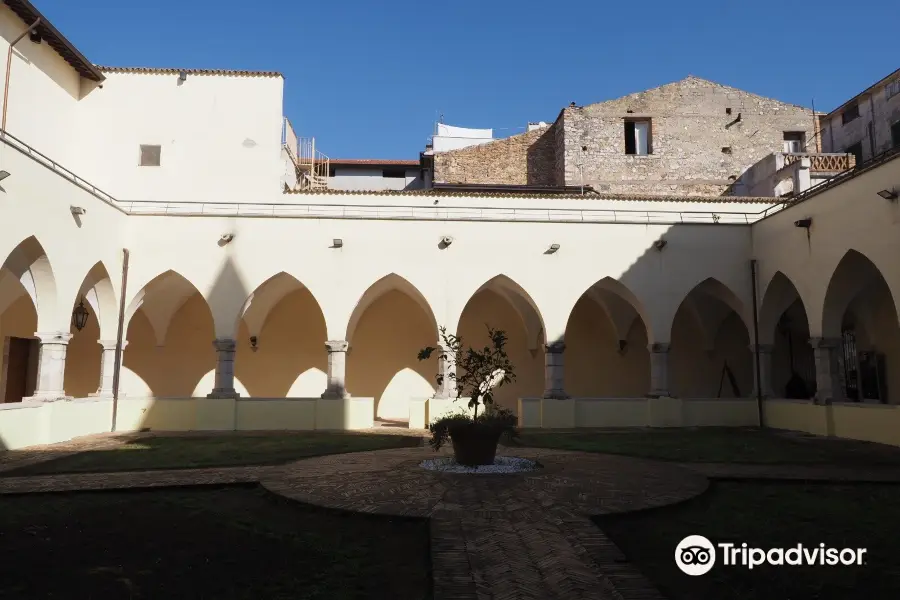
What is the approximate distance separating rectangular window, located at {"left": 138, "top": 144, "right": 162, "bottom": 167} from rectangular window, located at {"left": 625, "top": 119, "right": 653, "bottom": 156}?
17.0 meters

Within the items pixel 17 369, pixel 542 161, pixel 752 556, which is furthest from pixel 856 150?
pixel 17 369

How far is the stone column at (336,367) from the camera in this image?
53.4ft

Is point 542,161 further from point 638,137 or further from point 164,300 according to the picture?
point 164,300

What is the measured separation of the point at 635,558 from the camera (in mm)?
5234

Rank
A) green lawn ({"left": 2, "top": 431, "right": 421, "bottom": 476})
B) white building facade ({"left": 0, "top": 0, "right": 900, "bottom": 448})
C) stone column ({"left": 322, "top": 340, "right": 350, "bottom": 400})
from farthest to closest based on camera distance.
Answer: stone column ({"left": 322, "top": 340, "right": 350, "bottom": 400}) → white building facade ({"left": 0, "top": 0, "right": 900, "bottom": 448}) → green lawn ({"left": 2, "top": 431, "right": 421, "bottom": 476})

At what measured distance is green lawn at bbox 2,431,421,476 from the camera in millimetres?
9945

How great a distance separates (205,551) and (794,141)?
90.6ft

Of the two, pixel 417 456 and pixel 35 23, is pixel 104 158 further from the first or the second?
pixel 417 456

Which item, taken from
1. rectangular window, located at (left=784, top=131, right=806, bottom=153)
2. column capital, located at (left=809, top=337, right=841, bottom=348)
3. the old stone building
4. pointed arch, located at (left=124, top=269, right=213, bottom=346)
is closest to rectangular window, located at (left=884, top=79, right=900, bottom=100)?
the old stone building

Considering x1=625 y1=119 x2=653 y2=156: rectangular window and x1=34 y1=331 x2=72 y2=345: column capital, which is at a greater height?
x1=625 y1=119 x2=653 y2=156: rectangular window

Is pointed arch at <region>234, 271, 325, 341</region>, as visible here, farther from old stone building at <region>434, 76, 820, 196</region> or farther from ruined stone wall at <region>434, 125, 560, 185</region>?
old stone building at <region>434, 76, 820, 196</region>

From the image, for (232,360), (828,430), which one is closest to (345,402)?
(232,360)

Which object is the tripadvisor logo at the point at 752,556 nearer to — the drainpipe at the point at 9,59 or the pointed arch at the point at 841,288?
the pointed arch at the point at 841,288

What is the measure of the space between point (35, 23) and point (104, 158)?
4.79 m
